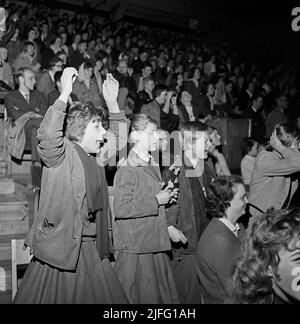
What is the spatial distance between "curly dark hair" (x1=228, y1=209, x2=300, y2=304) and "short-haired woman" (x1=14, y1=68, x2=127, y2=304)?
1075mm

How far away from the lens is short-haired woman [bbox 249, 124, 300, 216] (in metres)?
3.66

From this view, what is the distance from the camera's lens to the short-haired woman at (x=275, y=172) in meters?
3.66

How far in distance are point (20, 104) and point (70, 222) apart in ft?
12.3

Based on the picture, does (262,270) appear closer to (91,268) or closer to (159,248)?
(91,268)

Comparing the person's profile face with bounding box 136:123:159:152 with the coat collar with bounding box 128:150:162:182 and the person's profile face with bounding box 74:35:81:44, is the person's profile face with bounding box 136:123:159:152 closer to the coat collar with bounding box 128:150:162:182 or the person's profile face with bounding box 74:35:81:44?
the coat collar with bounding box 128:150:162:182

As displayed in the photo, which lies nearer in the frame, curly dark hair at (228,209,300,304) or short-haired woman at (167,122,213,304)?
curly dark hair at (228,209,300,304)

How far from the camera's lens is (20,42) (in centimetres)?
838

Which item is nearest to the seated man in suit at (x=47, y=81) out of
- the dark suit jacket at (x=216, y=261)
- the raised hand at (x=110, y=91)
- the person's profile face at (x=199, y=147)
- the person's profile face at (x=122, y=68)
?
the person's profile face at (x=122, y=68)

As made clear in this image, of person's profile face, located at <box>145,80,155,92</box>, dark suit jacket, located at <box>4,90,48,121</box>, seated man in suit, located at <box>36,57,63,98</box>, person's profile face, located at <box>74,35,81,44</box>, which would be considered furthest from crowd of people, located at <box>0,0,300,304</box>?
person's profile face, located at <box>74,35,81,44</box>

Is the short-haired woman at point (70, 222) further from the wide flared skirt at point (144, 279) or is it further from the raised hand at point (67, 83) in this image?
the wide flared skirt at point (144, 279)

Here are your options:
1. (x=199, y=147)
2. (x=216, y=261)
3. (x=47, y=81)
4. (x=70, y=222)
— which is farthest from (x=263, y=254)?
(x=47, y=81)

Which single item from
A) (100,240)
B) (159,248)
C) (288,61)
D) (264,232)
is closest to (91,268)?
(100,240)

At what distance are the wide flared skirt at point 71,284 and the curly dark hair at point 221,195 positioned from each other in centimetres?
80

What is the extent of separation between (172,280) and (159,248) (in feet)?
0.93
